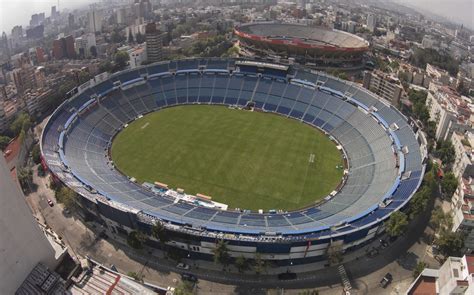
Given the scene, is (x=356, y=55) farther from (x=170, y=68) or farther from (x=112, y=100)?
(x=112, y=100)

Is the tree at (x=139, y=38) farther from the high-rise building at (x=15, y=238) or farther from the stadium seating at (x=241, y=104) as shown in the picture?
the high-rise building at (x=15, y=238)

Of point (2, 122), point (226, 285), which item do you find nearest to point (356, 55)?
point (226, 285)

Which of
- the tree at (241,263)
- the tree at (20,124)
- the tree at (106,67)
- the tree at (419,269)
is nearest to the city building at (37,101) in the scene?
the tree at (20,124)

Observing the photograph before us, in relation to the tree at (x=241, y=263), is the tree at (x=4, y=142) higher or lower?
lower

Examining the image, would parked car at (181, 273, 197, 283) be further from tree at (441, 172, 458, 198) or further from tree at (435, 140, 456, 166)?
tree at (435, 140, 456, 166)

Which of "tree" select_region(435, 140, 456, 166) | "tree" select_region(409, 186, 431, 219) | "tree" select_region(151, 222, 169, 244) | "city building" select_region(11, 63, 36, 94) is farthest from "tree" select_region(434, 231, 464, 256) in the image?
"city building" select_region(11, 63, 36, 94)

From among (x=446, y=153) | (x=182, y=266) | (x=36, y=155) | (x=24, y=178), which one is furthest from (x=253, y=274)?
(x=446, y=153)

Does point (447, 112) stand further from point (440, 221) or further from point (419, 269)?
point (419, 269)
